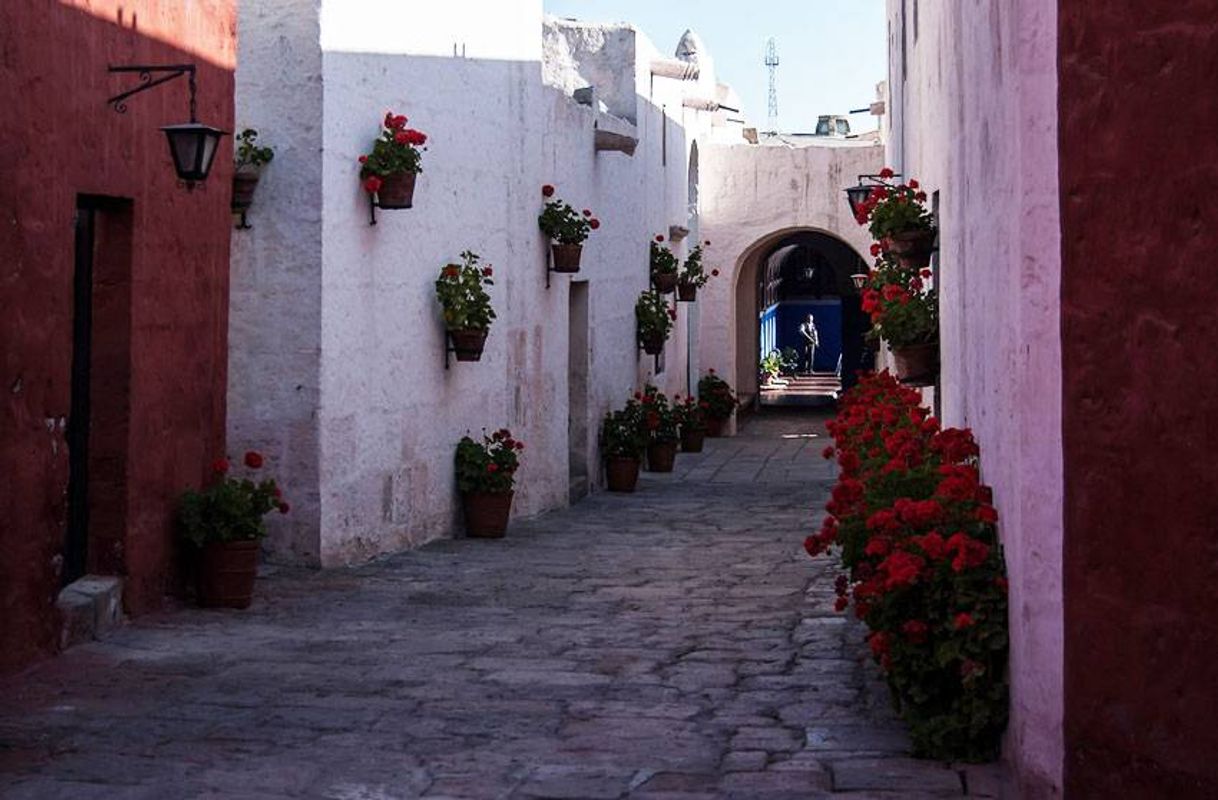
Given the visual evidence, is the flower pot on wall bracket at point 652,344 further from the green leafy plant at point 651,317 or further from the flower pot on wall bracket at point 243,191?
the flower pot on wall bracket at point 243,191

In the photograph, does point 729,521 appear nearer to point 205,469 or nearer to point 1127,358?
point 205,469

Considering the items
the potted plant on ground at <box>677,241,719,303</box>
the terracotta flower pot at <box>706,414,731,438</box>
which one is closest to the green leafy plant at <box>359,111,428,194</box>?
the potted plant on ground at <box>677,241,719,303</box>

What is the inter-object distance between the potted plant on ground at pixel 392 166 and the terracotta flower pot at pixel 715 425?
41.4 feet

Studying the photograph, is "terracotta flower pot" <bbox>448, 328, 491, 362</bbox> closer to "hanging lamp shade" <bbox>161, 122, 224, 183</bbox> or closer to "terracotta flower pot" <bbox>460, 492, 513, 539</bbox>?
"terracotta flower pot" <bbox>460, 492, 513, 539</bbox>

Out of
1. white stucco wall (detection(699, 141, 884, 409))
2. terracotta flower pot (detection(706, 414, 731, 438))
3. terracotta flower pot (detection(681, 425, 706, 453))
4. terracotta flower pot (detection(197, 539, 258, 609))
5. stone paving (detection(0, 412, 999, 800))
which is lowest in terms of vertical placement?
stone paving (detection(0, 412, 999, 800))

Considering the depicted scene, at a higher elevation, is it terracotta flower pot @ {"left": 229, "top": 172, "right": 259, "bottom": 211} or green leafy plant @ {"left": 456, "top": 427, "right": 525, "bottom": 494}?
terracotta flower pot @ {"left": 229, "top": 172, "right": 259, "bottom": 211}

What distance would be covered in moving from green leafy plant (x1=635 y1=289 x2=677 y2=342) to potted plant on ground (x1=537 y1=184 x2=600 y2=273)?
394 centimetres

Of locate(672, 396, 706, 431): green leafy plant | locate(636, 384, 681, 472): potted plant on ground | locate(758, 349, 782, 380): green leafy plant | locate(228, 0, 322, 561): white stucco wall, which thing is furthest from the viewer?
locate(758, 349, 782, 380): green leafy plant

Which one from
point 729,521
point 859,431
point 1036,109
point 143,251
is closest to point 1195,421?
point 1036,109

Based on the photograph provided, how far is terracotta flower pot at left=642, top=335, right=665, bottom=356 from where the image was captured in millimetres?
19730

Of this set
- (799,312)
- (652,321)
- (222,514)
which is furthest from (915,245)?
(799,312)

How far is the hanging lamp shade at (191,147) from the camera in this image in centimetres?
875

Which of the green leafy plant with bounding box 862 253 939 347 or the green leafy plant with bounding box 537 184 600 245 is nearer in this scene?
the green leafy plant with bounding box 862 253 939 347

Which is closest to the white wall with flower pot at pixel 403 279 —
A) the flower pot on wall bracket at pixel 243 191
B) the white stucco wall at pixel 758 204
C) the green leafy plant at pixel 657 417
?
the flower pot on wall bracket at pixel 243 191
